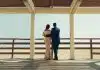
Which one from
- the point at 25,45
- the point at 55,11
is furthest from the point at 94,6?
the point at 25,45

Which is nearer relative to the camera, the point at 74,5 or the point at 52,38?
the point at 52,38

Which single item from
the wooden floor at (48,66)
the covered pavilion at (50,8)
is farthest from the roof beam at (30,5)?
the wooden floor at (48,66)

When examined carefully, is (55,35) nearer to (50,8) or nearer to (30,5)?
(30,5)

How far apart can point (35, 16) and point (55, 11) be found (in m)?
1.06

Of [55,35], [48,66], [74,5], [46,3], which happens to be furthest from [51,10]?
[48,66]

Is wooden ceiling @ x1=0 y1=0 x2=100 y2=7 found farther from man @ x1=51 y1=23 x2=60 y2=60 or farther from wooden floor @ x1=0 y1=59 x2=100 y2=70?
wooden floor @ x1=0 y1=59 x2=100 y2=70

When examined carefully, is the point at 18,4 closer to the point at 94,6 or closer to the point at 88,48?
the point at 94,6

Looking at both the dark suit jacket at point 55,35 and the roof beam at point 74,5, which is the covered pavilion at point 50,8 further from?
the dark suit jacket at point 55,35

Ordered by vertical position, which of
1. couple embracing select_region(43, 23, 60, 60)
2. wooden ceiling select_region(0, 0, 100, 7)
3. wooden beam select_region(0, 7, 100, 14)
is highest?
wooden ceiling select_region(0, 0, 100, 7)

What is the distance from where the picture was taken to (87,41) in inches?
747

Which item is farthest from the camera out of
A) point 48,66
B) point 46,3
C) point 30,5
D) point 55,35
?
point 46,3

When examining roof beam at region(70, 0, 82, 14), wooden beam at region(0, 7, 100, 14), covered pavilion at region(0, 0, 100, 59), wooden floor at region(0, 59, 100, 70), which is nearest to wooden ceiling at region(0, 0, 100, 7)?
covered pavilion at region(0, 0, 100, 59)

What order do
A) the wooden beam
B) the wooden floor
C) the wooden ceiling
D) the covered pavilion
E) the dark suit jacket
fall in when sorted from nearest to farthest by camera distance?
the wooden floor → the dark suit jacket → the wooden ceiling → the covered pavilion → the wooden beam

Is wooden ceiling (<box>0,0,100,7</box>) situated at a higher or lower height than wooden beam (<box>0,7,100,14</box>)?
higher
